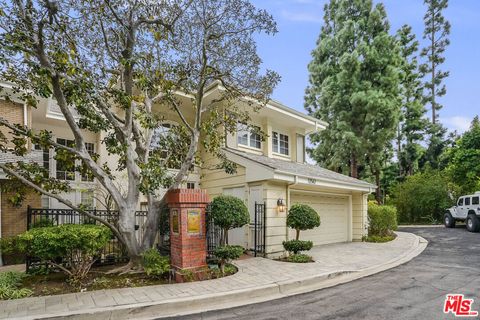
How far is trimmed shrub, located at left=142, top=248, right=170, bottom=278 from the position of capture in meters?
7.17

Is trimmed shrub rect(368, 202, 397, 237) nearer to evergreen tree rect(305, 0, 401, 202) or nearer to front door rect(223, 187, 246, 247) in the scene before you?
evergreen tree rect(305, 0, 401, 202)

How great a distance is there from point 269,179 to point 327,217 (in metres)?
5.27

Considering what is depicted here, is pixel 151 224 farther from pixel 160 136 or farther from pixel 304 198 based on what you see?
pixel 304 198

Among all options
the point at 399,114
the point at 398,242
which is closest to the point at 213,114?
the point at 398,242

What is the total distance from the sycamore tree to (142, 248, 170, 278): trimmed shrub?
0.71 m

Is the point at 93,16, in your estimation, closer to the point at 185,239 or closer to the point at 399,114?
the point at 185,239

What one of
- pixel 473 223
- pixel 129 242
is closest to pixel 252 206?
pixel 129 242

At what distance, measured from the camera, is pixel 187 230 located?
7.22 meters

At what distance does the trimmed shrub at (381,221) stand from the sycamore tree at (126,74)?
9.71 metres

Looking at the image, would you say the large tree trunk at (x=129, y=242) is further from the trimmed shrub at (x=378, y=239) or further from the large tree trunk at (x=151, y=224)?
the trimmed shrub at (x=378, y=239)

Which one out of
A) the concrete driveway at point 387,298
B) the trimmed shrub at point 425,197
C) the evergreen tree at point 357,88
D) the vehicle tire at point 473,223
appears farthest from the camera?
the trimmed shrub at point 425,197

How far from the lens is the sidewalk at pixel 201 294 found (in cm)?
529

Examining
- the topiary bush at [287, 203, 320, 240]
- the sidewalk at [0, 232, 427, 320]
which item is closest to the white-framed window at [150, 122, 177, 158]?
the sidewalk at [0, 232, 427, 320]

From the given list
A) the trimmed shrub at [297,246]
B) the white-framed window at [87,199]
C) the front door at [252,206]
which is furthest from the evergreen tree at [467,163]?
the white-framed window at [87,199]
